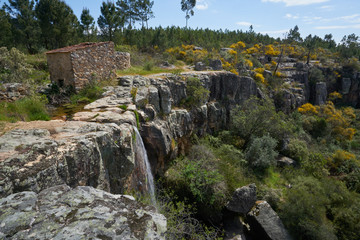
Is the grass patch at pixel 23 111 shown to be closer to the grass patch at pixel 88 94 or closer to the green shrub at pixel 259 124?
the grass patch at pixel 88 94

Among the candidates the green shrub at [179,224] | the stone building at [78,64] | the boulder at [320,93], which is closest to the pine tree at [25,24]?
the stone building at [78,64]

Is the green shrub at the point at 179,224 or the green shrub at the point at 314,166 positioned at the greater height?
the green shrub at the point at 179,224

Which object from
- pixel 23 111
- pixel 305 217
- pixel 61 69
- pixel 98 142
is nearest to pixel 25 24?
pixel 61 69

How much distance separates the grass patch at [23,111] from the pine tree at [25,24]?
17046 millimetres

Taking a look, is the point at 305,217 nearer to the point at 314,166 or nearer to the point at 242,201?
the point at 242,201

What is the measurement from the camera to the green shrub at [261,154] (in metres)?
13.3

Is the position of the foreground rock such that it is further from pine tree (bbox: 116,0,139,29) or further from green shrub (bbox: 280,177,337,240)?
pine tree (bbox: 116,0,139,29)

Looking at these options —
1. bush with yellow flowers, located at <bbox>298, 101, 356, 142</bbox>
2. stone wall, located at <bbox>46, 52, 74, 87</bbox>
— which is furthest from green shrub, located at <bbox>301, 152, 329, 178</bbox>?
stone wall, located at <bbox>46, 52, 74, 87</bbox>

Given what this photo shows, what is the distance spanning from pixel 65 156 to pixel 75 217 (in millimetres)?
1732

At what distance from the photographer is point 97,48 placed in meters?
9.23

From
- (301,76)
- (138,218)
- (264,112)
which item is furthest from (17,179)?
(301,76)

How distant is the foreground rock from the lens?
2.16 meters

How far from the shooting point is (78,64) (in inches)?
327

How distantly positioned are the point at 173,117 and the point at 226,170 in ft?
14.3
